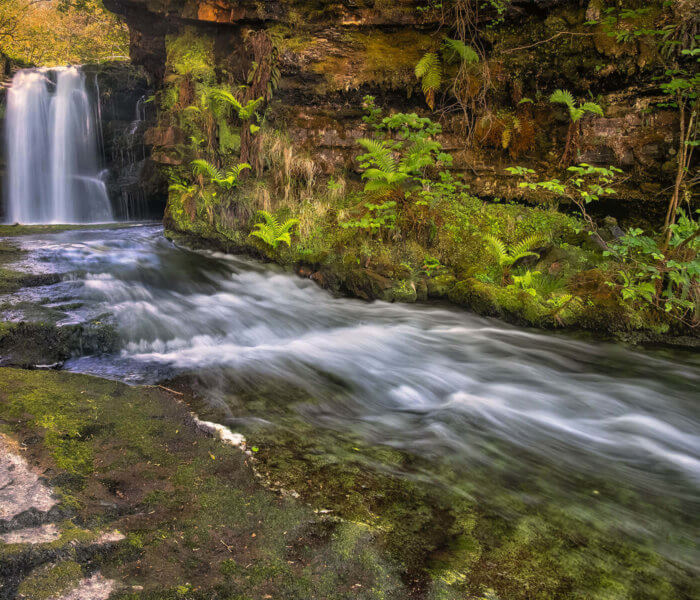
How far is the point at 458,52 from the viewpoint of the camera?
7812mm

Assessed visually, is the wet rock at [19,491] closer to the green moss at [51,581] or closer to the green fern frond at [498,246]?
the green moss at [51,581]

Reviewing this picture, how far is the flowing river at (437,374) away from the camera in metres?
2.93

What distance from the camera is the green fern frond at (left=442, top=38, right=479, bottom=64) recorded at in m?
7.48

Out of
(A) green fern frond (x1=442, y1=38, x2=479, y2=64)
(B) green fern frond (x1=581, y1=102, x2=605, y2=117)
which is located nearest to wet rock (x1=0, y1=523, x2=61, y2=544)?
(B) green fern frond (x1=581, y1=102, x2=605, y2=117)

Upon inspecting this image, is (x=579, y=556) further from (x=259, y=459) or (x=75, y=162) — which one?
(x=75, y=162)

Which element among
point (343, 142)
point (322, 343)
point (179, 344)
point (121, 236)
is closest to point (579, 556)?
point (322, 343)

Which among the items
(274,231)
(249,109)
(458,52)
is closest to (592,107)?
(458,52)

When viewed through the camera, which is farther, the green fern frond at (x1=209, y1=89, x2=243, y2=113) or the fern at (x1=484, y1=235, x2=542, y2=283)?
the green fern frond at (x1=209, y1=89, x2=243, y2=113)

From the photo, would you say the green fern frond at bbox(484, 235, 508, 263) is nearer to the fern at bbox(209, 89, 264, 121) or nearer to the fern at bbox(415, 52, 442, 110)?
the fern at bbox(415, 52, 442, 110)

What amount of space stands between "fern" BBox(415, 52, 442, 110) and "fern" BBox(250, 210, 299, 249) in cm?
337

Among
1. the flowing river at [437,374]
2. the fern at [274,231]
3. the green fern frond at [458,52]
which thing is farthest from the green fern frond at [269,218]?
the green fern frond at [458,52]

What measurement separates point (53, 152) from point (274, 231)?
957cm

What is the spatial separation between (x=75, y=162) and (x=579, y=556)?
15.3 meters

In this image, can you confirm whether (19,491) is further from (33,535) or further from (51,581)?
(51,581)
